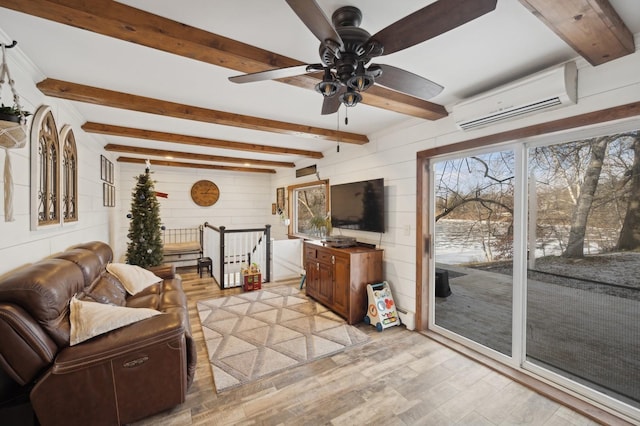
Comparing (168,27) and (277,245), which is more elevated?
(168,27)

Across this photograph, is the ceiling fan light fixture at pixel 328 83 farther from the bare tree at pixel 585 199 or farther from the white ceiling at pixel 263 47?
the bare tree at pixel 585 199

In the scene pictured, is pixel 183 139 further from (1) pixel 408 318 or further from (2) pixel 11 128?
(1) pixel 408 318

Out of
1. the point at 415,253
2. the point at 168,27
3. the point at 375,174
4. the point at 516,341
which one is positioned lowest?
the point at 516,341

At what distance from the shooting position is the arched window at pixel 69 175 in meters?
2.73

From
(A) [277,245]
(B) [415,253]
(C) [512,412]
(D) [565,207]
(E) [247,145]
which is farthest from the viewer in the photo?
(A) [277,245]

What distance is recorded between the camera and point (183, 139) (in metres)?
3.94

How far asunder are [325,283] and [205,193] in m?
4.38

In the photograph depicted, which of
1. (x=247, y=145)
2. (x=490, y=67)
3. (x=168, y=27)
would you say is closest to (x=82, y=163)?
(x=247, y=145)

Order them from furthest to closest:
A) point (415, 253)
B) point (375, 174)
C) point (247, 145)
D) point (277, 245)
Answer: point (277, 245) → point (247, 145) → point (375, 174) → point (415, 253)

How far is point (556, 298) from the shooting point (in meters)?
2.31

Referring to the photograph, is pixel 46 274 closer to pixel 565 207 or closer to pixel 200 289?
pixel 200 289

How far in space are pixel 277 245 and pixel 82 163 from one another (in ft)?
10.4

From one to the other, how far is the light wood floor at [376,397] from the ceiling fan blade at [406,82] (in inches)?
87.9

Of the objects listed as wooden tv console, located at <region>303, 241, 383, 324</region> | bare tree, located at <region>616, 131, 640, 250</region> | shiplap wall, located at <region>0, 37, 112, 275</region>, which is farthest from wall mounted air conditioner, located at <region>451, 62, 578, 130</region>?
shiplap wall, located at <region>0, 37, 112, 275</region>
